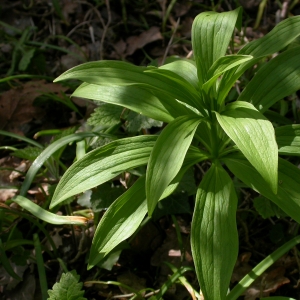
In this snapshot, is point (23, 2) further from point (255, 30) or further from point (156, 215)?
point (156, 215)

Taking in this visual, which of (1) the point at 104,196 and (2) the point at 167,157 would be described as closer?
(2) the point at 167,157

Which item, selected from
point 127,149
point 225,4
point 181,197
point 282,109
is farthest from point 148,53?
point 127,149

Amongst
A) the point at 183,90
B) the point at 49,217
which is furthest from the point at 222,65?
the point at 49,217

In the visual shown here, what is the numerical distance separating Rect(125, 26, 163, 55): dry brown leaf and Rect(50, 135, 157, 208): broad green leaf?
1413 mm

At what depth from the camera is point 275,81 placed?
147 centimetres

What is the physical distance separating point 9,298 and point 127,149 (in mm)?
894

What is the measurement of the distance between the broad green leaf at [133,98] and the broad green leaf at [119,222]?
0.80ft

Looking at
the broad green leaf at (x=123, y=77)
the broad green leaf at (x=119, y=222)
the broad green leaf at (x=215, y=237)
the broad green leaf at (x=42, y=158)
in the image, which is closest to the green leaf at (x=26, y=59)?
the broad green leaf at (x=42, y=158)

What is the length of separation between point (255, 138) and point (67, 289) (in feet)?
2.66

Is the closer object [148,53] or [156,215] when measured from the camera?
[156,215]

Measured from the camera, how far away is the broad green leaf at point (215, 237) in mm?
1213

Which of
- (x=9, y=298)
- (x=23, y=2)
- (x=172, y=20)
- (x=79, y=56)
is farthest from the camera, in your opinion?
(x=23, y=2)

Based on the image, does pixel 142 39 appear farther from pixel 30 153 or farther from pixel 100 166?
pixel 100 166

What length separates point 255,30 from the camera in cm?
263
